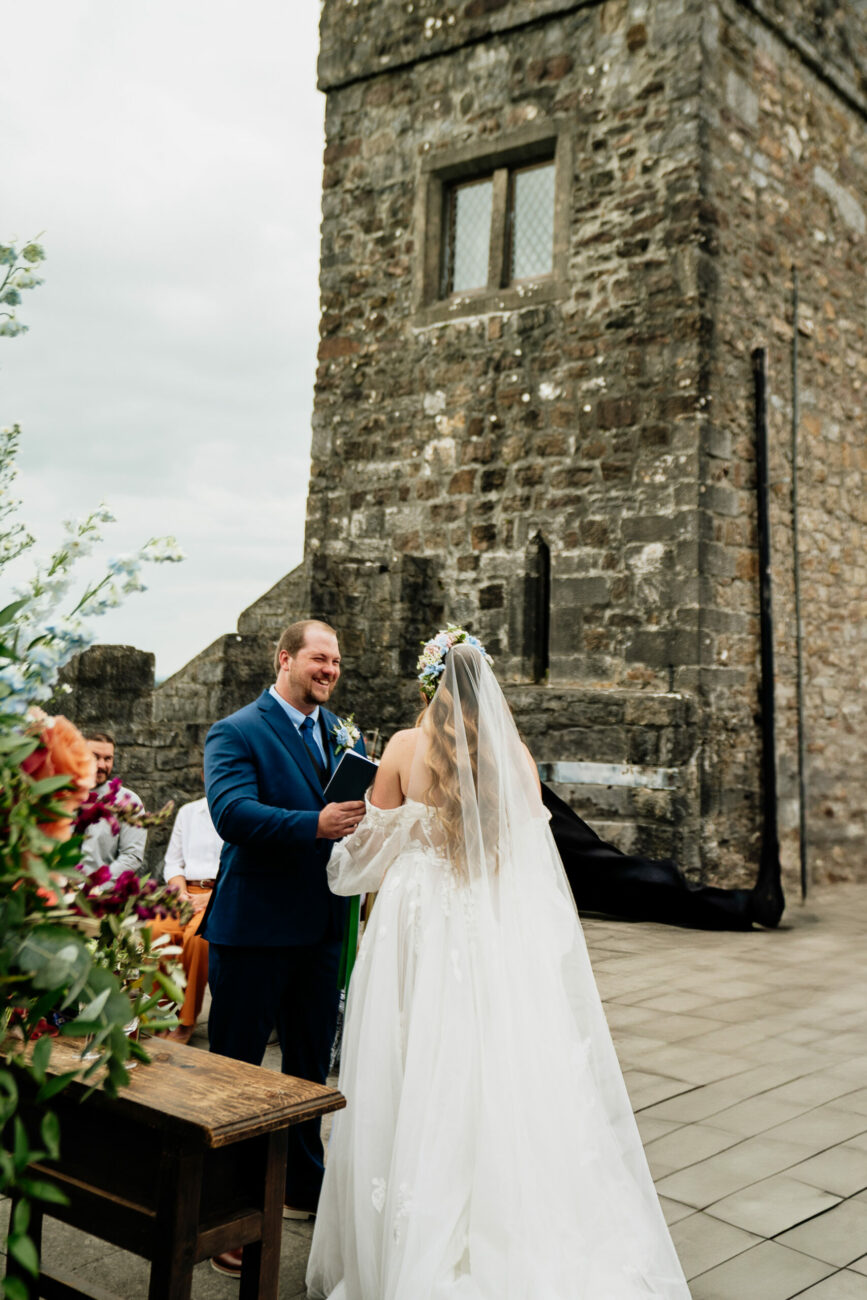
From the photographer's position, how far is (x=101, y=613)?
1.48m

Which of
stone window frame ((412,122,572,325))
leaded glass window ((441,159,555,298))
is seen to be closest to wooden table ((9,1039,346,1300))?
stone window frame ((412,122,572,325))

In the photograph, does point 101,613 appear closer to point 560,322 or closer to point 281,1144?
point 281,1144

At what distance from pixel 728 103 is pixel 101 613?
8.45 m

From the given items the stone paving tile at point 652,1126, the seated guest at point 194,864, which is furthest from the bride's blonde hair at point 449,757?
the seated guest at point 194,864

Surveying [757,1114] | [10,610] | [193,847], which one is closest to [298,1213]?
[757,1114]

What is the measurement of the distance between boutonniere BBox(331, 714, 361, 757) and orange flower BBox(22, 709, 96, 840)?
2.02 meters

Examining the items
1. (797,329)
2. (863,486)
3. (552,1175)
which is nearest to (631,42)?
(797,329)

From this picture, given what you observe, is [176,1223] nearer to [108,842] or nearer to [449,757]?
[449,757]

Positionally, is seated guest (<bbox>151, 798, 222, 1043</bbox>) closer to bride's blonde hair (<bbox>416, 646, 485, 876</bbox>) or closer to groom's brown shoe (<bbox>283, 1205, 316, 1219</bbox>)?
groom's brown shoe (<bbox>283, 1205, 316, 1219</bbox>)

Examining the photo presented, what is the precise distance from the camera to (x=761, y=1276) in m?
2.94

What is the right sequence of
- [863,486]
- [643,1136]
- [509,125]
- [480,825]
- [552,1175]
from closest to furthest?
[552,1175], [480,825], [643,1136], [509,125], [863,486]

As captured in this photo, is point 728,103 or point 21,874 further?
point 728,103

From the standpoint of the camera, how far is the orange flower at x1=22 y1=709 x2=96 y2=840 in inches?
58.0

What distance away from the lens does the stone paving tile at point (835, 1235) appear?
3.04 meters
